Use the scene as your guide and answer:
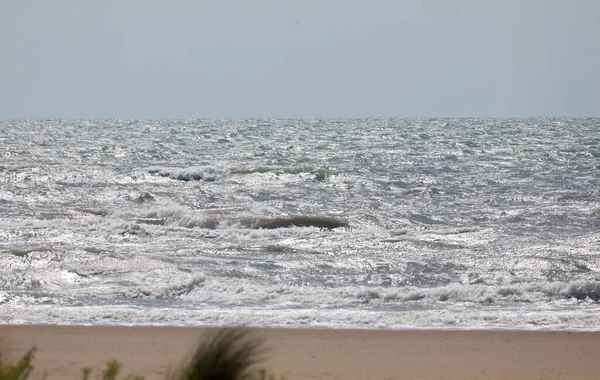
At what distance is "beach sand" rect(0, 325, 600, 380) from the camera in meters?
9.09

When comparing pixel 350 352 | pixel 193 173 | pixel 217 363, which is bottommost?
pixel 193 173

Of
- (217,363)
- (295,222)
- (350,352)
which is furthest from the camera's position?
(295,222)

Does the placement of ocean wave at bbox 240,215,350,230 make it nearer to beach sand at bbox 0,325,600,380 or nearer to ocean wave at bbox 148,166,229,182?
beach sand at bbox 0,325,600,380

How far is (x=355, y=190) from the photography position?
31.8m

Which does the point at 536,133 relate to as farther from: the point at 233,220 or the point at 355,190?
the point at 233,220

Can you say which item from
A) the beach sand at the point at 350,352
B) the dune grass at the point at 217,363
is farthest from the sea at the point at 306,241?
the dune grass at the point at 217,363

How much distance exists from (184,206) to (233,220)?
4444 millimetres

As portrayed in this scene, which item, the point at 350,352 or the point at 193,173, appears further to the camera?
the point at 193,173

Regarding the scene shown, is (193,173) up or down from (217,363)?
down

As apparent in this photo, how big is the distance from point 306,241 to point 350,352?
34.0ft

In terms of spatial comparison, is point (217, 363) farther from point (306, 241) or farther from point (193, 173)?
point (193, 173)

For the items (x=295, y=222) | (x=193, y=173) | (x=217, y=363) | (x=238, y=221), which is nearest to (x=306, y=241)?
(x=295, y=222)

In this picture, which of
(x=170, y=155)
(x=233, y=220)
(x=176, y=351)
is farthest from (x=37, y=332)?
(x=170, y=155)

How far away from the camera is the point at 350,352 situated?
970 cm
